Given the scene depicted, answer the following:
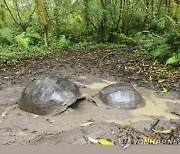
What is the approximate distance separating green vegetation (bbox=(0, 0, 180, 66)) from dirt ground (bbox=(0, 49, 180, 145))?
2.31 m

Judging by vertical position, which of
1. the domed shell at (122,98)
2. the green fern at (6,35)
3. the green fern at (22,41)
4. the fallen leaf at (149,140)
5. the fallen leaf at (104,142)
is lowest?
the fallen leaf at (149,140)

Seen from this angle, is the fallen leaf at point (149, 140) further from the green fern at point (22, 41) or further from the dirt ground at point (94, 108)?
the green fern at point (22, 41)

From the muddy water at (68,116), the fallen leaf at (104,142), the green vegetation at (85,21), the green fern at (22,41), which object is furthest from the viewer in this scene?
the green vegetation at (85,21)

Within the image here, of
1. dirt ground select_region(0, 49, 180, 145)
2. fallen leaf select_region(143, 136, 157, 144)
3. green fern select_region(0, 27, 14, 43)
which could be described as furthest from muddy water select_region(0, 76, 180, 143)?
green fern select_region(0, 27, 14, 43)

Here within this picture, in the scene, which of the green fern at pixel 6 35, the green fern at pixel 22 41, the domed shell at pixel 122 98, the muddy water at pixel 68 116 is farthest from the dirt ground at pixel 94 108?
the green fern at pixel 6 35

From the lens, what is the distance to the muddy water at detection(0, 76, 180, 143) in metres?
4.45

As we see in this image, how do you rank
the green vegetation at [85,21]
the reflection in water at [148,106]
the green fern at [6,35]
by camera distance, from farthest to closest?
the green vegetation at [85,21] → the green fern at [6,35] → the reflection in water at [148,106]

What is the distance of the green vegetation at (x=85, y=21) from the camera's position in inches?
414

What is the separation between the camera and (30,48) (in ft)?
31.7

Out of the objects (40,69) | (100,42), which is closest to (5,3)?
(100,42)

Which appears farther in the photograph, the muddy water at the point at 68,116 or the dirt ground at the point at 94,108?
the muddy water at the point at 68,116

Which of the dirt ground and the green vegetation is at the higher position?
the green vegetation

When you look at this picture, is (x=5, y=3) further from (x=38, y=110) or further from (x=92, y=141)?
(x=92, y=141)

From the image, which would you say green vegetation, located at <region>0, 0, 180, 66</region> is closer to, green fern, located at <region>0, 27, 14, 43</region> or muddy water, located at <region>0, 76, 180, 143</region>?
green fern, located at <region>0, 27, 14, 43</region>
